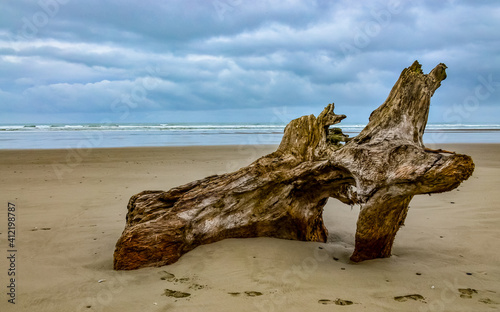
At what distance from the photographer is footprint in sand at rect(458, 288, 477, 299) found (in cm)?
336

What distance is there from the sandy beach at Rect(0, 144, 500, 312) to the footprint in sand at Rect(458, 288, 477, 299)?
24 mm

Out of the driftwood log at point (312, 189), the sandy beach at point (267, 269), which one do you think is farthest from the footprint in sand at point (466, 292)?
the driftwood log at point (312, 189)

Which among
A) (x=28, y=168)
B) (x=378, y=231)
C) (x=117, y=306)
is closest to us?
(x=117, y=306)

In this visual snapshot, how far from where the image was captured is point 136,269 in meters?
4.07

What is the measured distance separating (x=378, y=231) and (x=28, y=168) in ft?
38.6

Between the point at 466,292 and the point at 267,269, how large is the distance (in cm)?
176

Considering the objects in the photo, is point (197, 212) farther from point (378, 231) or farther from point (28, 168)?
point (28, 168)

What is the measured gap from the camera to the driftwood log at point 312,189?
3758mm

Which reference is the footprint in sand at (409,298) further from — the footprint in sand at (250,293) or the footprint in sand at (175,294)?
the footprint in sand at (175,294)

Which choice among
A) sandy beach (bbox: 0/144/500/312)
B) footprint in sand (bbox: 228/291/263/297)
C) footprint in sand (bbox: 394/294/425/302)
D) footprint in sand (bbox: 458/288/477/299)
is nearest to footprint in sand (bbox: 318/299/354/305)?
sandy beach (bbox: 0/144/500/312)

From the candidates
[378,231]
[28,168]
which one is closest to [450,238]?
[378,231]

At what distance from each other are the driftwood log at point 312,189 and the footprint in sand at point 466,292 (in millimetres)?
904

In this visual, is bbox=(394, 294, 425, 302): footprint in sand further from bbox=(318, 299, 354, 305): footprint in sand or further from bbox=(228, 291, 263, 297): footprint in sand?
bbox=(228, 291, 263, 297): footprint in sand

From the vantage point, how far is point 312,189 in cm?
470
